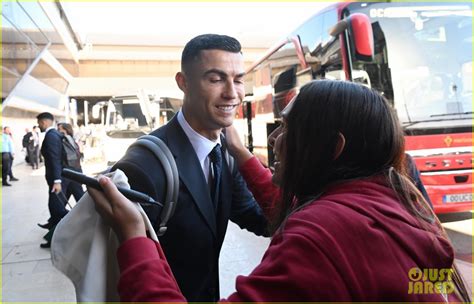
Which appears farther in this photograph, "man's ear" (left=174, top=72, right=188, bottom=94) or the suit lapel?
"man's ear" (left=174, top=72, right=188, bottom=94)

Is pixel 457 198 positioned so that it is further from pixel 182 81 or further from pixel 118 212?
pixel 118 212

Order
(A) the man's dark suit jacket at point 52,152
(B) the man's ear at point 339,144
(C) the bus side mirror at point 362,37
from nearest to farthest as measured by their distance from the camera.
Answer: (B) the man's ear at point 339,144 < (C) the bus side mirror at point 362,37 < (A) the man's dark suit jacket at point 52,152

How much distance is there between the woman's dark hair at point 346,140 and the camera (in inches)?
39.0

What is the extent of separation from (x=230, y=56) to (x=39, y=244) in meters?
4.51

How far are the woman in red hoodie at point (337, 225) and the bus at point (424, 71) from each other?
12.1 feet

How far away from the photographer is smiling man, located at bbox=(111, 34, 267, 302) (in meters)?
1.38

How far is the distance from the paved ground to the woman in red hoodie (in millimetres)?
2589

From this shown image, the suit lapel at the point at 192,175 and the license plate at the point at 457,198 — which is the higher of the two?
the suit lapel at the point at 192,175

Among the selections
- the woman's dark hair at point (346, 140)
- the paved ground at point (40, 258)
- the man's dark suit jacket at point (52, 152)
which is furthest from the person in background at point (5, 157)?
the woman's dark hair at point (346, 140)

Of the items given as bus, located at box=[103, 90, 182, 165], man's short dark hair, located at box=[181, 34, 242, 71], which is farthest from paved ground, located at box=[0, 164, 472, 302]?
bus, located at box=[103, 90, 182, 165]

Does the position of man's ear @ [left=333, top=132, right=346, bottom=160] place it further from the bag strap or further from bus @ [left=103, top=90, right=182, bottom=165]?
bus @ [left=103, top=90, right=182, bottom=165]

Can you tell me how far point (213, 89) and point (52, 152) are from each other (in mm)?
4035

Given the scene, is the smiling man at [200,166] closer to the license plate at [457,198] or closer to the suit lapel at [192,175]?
the suit lapel at [192,175]

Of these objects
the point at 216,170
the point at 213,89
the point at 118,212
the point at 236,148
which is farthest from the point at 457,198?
the point at 118,212
